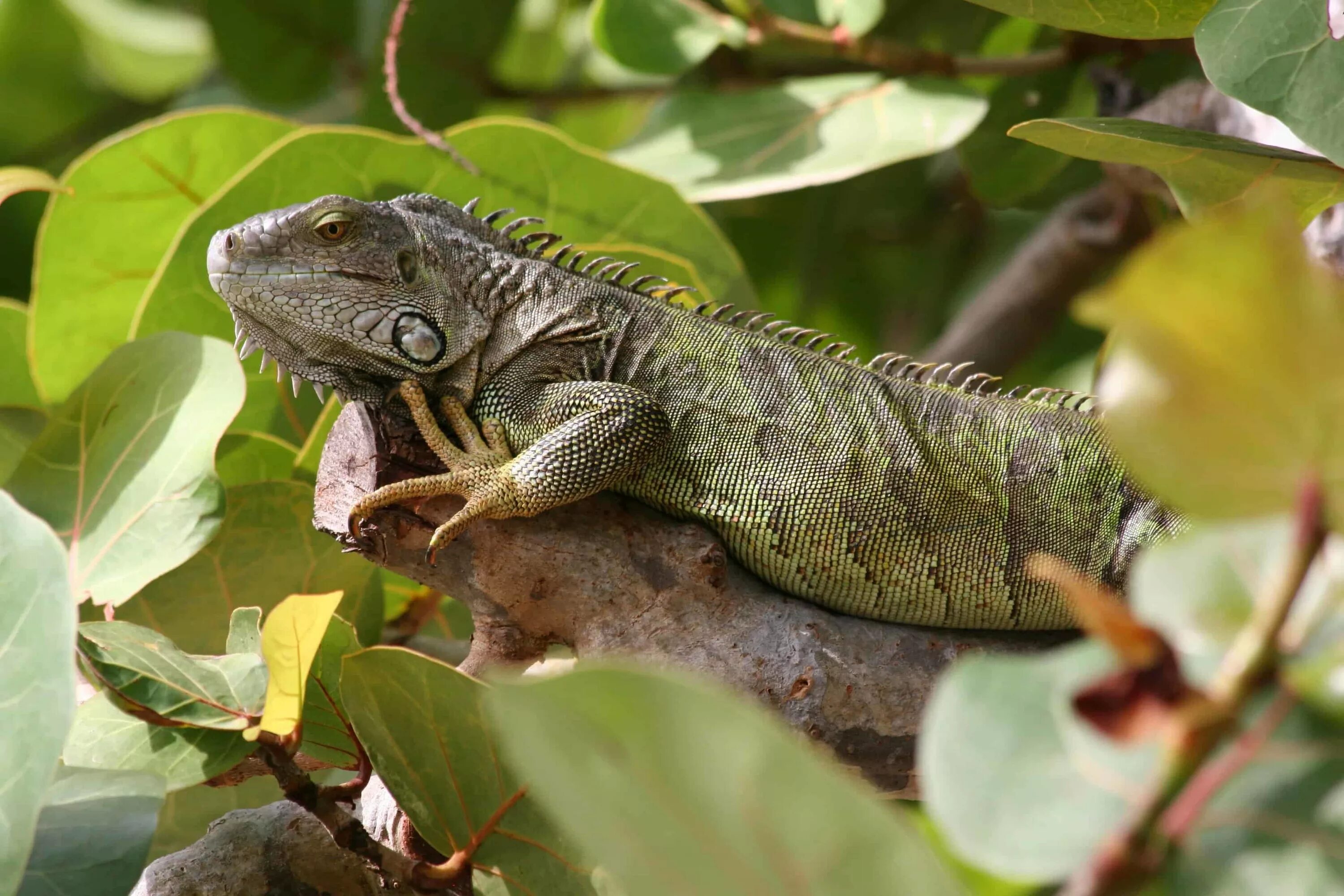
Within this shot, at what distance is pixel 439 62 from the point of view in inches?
121

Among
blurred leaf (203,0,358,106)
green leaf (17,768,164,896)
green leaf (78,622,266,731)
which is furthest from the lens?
blurred leaf (203,0,358,106)

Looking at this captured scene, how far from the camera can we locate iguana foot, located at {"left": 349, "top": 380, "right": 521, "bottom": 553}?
5.61ft

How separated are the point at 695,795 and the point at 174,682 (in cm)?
100

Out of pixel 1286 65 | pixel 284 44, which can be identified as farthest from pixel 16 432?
pixel 1286 65

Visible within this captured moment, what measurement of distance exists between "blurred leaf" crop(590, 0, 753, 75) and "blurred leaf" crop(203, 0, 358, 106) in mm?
990

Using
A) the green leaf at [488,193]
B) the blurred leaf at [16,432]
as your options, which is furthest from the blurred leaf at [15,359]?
the green leaf at [488,193]

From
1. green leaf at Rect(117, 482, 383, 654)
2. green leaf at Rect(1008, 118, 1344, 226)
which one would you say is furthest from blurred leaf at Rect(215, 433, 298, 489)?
green leaf at Rect(1008, 118, 1344, 226)

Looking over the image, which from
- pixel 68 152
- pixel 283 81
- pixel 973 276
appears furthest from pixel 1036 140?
pixel 68 152

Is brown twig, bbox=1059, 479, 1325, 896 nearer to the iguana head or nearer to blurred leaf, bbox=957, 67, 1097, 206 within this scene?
the iguana head

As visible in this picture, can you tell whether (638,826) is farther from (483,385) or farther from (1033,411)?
(1033,411)

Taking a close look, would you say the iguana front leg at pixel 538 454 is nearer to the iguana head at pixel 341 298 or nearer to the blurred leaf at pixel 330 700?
the iguana head at pixel 341 298

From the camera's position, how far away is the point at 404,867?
1.41m

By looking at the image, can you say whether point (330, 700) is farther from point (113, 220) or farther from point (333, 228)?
point (113, 220)

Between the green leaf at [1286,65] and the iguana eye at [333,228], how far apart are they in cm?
135
